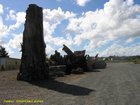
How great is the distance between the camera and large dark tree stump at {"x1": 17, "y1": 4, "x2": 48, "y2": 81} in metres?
19.6

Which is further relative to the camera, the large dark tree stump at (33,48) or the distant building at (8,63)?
the distant building at (8,63)

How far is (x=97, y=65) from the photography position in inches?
1940

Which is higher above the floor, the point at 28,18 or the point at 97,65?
the point at 28,18

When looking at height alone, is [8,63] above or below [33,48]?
below

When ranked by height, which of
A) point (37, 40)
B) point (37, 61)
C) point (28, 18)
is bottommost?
point (37, 61)

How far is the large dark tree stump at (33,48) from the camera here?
1964 centimetres

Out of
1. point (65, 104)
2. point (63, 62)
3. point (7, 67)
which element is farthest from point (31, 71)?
point (7, 67)

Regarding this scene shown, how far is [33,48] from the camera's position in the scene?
2017 centimetres

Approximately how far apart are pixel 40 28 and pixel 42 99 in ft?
35.4

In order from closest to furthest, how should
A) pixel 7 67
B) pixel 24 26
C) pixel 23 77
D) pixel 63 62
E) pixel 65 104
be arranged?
1. pixel 65 104
2. pixel 23 77
3. pixel 24 26
4. pixel 63 62
5. pixel 7 67

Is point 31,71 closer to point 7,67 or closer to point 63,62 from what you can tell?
point 63,62

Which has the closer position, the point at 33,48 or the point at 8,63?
the point at 33,48

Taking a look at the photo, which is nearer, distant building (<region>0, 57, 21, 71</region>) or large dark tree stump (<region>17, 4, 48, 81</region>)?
large dark tree stump (<region>17, 4, 48, 81</region>)

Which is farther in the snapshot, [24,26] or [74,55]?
[74,55]
